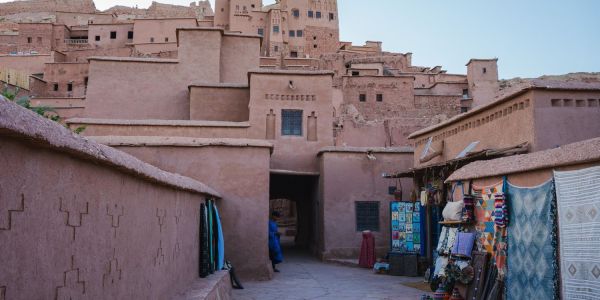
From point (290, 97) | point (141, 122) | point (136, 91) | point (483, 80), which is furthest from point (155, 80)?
point (483, 80)

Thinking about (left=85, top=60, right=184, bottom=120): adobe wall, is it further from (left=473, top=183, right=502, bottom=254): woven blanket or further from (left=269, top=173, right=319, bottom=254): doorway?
(left=473, top=183, right=502, bottom=254): woven blanket

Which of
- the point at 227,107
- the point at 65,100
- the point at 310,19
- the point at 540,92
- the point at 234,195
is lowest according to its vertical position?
the point at 234,195

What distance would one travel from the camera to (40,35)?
152 ft

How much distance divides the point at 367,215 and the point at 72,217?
14.9 metres

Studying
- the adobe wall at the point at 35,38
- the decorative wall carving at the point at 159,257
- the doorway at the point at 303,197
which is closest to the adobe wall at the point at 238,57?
the doorway at the point at 303,197

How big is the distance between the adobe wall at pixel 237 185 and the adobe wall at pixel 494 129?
477 centimetres

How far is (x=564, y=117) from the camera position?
32.6ft

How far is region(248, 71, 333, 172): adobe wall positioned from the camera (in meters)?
19.0

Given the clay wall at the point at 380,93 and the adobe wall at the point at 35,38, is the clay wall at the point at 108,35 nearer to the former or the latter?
the adobe wall at the point at 35,38

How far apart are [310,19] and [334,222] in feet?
139

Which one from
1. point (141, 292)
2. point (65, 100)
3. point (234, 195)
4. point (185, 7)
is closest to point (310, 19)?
point (185, 7)

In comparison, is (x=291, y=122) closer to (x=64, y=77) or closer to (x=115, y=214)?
(x=115, y=214)

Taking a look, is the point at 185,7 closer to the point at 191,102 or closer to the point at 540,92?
the point at 191,102

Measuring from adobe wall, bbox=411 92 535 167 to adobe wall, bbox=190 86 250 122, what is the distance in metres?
8.29
